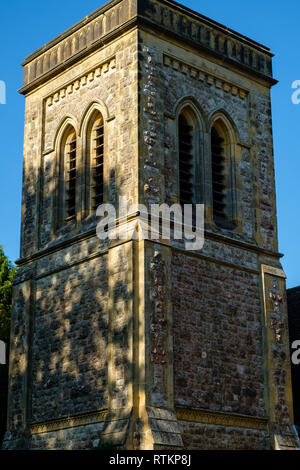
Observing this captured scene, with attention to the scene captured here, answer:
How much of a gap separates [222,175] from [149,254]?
4405mm

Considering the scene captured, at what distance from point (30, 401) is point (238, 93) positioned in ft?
32.0

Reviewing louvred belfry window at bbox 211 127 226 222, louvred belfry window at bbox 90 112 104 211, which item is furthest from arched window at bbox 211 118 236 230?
louvred belfry window at bbox 90 112 104 211

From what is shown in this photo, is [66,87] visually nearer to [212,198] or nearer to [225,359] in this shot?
[212,198]

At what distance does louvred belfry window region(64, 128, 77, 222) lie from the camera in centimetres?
2444

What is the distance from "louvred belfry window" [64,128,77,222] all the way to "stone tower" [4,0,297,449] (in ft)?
0.20

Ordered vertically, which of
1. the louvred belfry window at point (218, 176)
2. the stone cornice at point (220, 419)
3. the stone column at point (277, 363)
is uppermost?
the louvred belfry window at point (218, 176)

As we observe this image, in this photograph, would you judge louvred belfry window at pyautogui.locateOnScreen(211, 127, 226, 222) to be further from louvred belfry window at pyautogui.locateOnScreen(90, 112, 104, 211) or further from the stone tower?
louvred belfry window at pyautogui.locateOnScreen(90, 112, 104, 211)

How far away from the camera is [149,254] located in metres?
21.0

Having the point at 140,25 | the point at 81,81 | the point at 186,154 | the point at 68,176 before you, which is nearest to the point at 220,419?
the point at 186,154

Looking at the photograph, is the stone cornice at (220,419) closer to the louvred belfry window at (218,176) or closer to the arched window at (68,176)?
the louvred belfry window at (218,176)

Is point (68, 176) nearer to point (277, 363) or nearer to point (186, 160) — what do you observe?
point (186, 160)

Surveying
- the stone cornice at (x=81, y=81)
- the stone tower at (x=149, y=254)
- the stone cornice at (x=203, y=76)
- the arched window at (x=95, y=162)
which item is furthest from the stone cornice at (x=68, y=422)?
the stone cornice at (x=203, y=76)

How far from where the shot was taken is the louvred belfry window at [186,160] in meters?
23.3

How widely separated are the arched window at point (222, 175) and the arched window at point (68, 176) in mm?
3618
